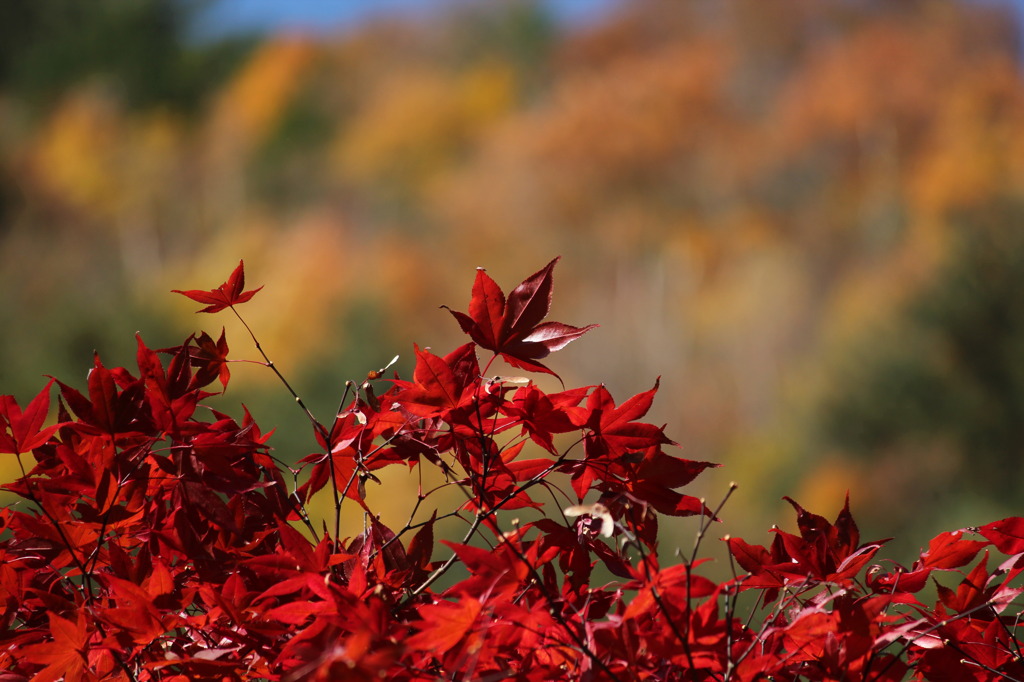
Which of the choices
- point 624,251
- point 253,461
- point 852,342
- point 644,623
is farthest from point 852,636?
point 624,251

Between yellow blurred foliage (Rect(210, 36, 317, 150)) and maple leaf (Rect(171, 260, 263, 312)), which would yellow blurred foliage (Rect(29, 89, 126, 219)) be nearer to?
yellow blurred foliage (Rect(210, 36, 317, 150))

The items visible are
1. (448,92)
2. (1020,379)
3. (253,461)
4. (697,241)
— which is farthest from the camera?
(448,92)

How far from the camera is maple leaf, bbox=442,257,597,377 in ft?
2.10

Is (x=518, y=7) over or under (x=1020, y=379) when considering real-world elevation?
over

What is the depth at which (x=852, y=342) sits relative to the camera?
1052cm

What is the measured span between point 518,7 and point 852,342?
15484mm

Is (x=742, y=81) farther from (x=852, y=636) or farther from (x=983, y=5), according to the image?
(x=852, y=636)

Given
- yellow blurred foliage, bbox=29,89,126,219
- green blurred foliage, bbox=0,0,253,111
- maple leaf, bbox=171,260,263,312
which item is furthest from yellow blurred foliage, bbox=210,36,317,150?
maple leaf, bbox=171,260,263,312

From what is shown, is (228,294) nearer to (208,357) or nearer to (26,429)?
(208,357)

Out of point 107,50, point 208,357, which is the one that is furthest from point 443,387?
point 107,50

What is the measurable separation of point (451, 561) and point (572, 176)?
20.4 metres

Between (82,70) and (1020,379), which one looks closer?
(1020,379)

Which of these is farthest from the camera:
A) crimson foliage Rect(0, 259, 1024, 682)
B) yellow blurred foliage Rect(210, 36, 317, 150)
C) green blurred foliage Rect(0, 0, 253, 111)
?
yellow blurred foliage Rect(210, 36, 317, 150)

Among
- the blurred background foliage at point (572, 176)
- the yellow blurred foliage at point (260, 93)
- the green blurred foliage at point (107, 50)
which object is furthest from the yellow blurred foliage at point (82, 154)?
the yellow blurred foliage at point (260, 93)
